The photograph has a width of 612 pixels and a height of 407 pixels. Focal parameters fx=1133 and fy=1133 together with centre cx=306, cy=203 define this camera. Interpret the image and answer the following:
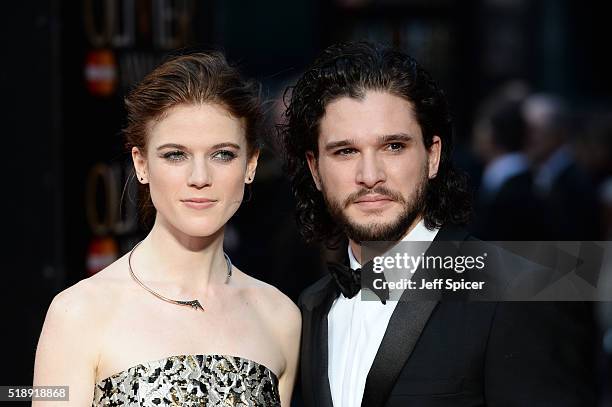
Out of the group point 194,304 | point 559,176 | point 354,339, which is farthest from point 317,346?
point 559,176

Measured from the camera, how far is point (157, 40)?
4.94 meters

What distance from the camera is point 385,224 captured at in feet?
11.1

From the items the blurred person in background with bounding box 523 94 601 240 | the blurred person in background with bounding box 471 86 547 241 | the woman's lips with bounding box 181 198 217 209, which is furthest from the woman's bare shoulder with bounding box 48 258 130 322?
the blurred person in background with bounding box 523 94 601 240

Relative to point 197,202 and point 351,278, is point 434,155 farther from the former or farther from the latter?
point 197,202

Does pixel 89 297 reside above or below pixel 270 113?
below

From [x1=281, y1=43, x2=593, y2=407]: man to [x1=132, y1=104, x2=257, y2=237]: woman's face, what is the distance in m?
0.32

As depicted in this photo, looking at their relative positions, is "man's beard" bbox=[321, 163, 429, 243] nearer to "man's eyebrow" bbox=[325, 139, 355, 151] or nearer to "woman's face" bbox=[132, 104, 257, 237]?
"man's eyebrow" bbox=[325, 139, 355, 151]

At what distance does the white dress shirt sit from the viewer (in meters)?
3.30

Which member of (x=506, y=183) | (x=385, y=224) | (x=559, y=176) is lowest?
(x=559, y=176)

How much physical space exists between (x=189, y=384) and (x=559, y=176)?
5.29 m

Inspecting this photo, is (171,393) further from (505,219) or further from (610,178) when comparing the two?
(610,178)

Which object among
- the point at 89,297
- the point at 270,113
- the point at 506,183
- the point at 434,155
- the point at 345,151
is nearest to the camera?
the point at 89,297

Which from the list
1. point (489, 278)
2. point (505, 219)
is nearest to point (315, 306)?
point (489, 278)

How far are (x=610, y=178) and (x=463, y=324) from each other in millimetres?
5495
